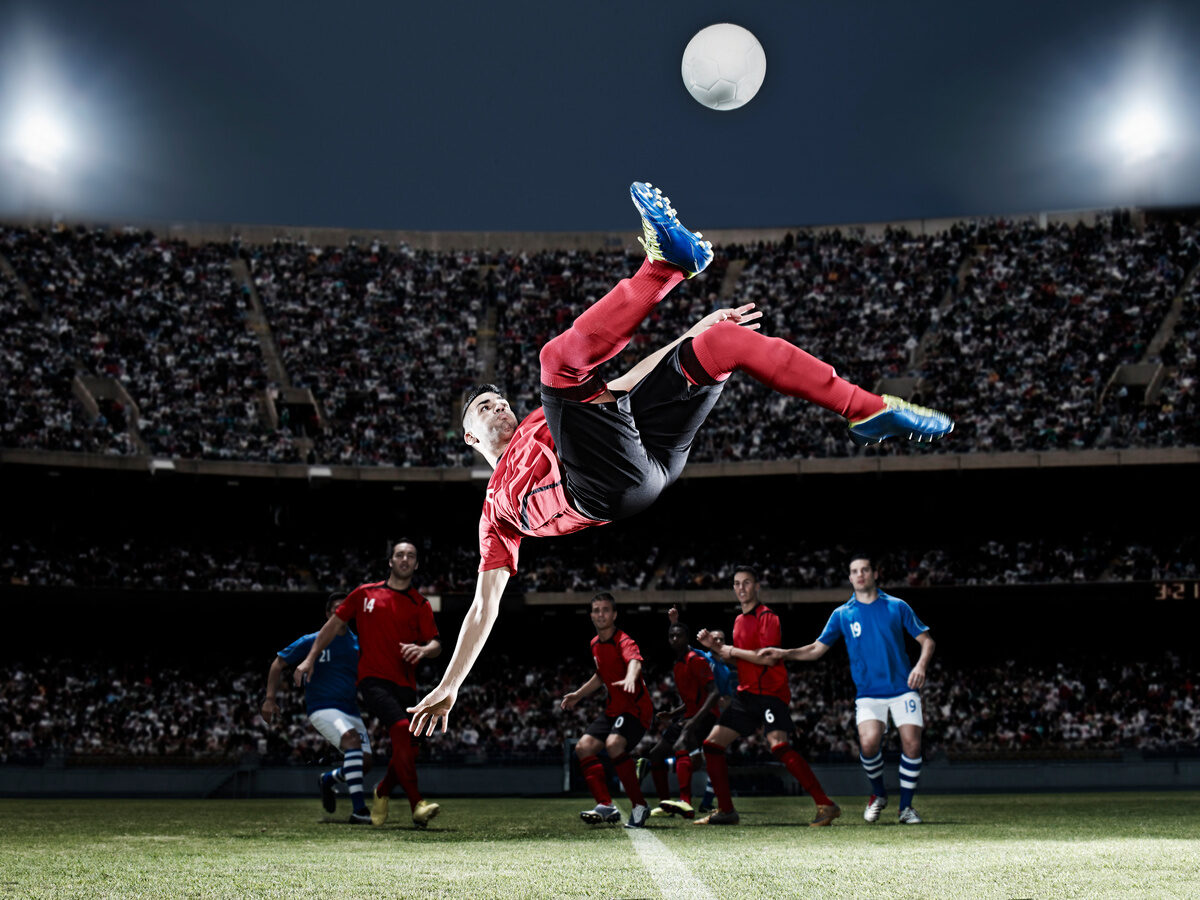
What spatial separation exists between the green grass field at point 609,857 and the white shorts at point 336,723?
85cm

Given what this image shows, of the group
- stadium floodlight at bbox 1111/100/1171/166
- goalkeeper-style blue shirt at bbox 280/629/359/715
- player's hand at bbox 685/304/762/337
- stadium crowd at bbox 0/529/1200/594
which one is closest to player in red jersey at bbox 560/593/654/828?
goalkeeper-style blue shirt at bbox 280/629/359/715

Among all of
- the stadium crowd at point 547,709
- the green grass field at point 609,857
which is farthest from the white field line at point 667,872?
the stadium crowd at point 547,709

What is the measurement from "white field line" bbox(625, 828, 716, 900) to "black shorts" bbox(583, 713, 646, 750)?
1588 millimetres

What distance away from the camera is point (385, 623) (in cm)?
1005

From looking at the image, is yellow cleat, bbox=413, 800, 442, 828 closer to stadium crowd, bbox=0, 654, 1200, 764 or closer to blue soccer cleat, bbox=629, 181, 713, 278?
blue soccer cleat, bbox=629, 181, 713, 278

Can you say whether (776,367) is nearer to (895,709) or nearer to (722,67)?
(722,67)

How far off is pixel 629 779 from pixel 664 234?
24.8ft

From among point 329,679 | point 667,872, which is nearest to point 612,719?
point 329,679

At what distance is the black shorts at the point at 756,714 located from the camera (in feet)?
34.9

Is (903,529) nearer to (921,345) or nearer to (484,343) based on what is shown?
(921,345)

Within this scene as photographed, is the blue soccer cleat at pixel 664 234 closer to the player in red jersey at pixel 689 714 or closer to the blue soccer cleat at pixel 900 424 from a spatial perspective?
the blue soccer cleat at pixel 900 424

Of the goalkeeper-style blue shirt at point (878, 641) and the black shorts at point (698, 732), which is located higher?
the goalkeeper-style blue shirt at point (878, 641)

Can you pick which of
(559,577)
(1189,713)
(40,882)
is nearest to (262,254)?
(559,577)

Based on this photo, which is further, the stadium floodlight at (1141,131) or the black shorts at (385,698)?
the stadium floodlight at (1141,131)
